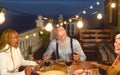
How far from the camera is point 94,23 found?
59.4 ft

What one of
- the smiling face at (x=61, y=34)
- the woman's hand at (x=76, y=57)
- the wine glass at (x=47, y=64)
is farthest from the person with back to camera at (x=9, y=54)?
the smiling face at (x=61, y=34)

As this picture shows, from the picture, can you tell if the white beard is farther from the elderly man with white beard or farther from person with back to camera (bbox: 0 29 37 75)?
person with back to camera (bbox: 0 29 37 75)

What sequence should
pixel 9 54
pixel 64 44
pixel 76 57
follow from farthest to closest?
pixel 64 44, pixel 76 57, pixel 9 54

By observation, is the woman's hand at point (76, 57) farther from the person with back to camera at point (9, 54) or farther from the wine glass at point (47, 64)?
the person with back to camera at point (9, 54)

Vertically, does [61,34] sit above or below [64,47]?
above

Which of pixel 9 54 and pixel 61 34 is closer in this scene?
pixel 9 54

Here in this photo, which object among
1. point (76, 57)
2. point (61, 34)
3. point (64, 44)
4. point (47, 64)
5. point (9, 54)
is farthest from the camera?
point (64, 44)

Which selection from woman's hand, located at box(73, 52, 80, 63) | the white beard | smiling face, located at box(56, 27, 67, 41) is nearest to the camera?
woman's hand, located at box(73, 52, 80, 63)

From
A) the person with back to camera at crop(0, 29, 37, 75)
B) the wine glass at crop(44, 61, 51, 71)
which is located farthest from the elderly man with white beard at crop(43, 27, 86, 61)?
the person with back to camera at crop(0, 29, 37, 75)

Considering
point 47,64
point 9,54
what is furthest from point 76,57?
point 9,54

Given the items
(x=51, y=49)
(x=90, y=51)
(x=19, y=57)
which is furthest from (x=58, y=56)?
(x=90, y=51)

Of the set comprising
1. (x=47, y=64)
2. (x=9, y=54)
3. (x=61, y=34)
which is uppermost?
(x=61, y=34)

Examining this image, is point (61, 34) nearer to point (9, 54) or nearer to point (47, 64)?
point (47, 64)

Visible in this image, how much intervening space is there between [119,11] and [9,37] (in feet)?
25.6
